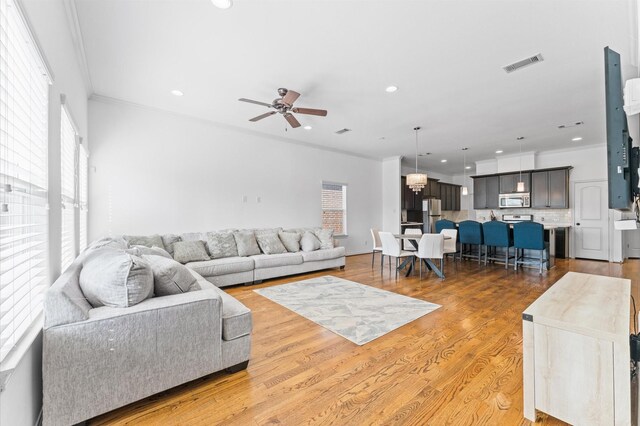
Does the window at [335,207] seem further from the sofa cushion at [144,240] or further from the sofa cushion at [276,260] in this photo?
the sofa cushion at [144,240]

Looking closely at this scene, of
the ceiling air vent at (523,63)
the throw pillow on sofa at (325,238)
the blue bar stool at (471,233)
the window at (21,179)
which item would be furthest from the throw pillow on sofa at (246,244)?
the blue bar stool at (471,233)

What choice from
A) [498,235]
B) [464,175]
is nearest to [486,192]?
[498,235]

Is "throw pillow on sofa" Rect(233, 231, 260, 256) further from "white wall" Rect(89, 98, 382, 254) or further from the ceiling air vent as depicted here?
the ceiling air vent

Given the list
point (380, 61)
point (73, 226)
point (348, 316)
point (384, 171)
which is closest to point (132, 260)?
point (73, 226)

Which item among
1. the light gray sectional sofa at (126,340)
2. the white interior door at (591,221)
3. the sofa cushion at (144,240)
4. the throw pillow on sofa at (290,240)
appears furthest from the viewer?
the white interior door at (591,221)

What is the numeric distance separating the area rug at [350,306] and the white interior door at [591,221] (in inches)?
247

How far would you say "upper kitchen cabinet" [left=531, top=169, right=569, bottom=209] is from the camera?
278 inches

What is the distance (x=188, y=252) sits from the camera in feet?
14.1

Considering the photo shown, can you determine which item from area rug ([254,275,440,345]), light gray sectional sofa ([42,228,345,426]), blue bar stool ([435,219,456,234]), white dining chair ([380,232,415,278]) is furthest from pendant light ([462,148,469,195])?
light gray sectional sofa ([42,228,345,426])

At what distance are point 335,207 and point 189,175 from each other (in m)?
3.82

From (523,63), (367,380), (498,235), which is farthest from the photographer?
(498,235)

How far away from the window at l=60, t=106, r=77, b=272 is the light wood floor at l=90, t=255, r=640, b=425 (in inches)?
69.8

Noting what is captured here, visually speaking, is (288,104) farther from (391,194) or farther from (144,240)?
(391,194)

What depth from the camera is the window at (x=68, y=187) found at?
8.10 ft
